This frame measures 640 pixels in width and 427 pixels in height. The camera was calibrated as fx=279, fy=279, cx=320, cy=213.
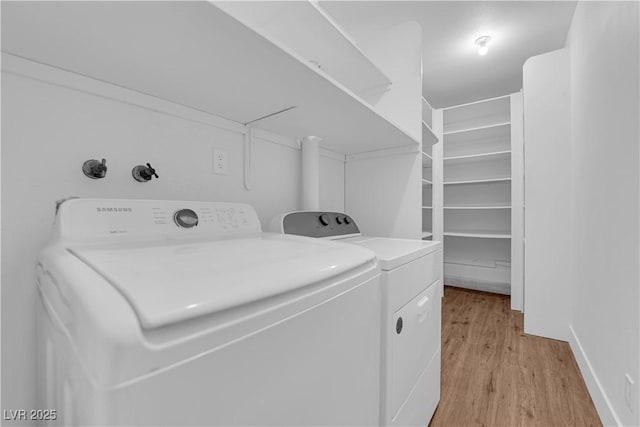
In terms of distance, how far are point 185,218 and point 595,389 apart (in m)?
2.14

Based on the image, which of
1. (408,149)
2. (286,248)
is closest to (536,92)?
(408,149)

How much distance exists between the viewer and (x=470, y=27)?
7.80 ft

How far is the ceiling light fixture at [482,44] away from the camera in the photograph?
8.25ft

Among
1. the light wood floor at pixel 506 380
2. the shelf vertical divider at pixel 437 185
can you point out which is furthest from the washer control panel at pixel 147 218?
the shelf vertical divider at pixel 437 185

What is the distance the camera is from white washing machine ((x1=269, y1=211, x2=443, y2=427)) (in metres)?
0.87

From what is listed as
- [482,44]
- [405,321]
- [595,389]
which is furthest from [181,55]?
[482,44]

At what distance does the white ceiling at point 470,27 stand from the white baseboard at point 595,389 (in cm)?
248

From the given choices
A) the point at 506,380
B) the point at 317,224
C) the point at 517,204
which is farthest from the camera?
the point at 517,204

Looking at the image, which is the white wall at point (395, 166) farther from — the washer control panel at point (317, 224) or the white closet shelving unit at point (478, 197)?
the white closet shelving unit at point (478, 197)

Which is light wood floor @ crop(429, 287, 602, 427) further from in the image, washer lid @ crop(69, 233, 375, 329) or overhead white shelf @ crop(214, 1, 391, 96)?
overhead white shelf @ crop(214, 1, 391, 96)

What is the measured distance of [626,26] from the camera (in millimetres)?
1218

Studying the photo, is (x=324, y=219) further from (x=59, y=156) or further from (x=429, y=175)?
(x=429, y=175)

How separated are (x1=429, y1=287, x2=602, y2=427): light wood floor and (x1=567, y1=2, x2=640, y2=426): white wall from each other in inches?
4.6

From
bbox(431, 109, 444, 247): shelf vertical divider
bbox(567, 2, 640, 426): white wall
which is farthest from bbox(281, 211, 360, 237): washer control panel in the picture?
bbox(431, 109, 444, 247): shelf vertical divider
